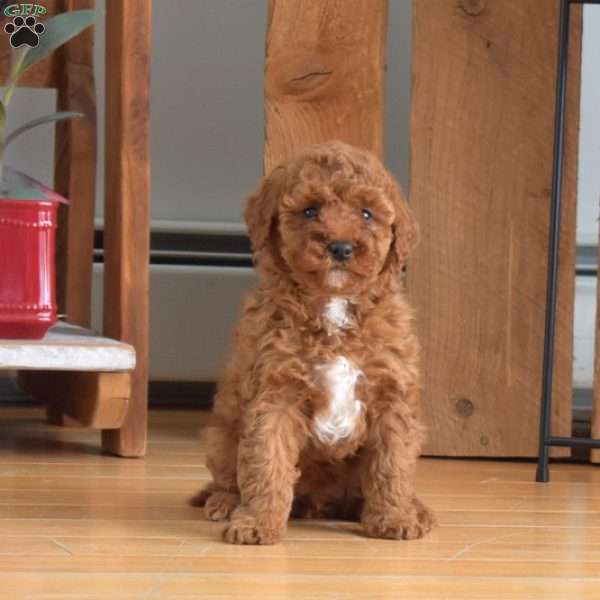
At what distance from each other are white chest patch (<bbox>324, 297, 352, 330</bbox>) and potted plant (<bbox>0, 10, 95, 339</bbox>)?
710 millimetres

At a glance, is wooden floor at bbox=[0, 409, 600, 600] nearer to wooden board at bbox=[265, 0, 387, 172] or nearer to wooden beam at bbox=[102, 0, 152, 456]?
wooden beam at bbox=[102, 0, 152, 456]

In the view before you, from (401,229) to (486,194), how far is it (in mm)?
743

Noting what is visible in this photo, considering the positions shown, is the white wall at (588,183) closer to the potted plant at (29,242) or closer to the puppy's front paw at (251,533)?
the potted plant at (29,242)

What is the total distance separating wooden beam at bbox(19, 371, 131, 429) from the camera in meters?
2.52

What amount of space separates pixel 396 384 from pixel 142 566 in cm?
45

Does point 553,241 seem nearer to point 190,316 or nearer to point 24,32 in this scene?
point 24,32

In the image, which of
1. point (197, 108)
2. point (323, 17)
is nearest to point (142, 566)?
point (323, 17)

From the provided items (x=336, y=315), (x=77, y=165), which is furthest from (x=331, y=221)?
(x=77, y=165)

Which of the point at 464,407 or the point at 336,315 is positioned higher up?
the point at 336,315

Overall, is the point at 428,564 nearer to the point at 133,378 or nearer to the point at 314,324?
the point at 314,324

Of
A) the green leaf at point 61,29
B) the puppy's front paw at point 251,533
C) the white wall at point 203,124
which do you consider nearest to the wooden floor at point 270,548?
the puppy's front paw at point 251,533

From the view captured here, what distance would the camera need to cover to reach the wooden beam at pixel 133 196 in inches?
103

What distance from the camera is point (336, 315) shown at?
196 cm

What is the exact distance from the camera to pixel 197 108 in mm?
3447
